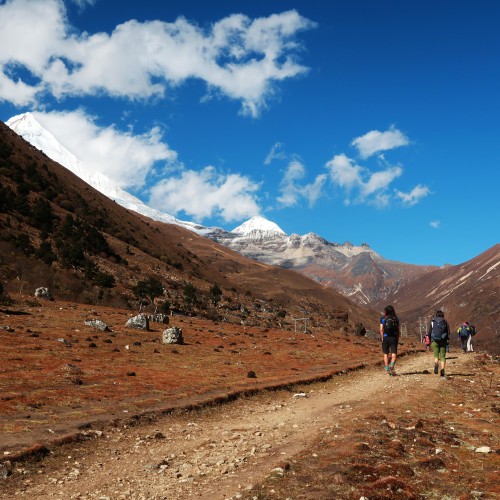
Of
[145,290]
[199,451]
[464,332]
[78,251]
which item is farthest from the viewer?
[78,251]

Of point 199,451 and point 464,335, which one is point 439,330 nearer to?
point 199,451

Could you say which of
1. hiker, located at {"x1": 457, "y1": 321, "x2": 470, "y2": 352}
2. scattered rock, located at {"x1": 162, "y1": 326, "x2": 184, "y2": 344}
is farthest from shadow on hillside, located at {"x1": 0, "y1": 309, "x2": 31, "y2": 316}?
hiker, located at {"x1": 457, "y1": 321, "x2": 470, "y2": 352}

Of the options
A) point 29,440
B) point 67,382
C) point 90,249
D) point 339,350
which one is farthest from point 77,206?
point 29,440

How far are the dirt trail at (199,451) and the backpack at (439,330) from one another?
476 cm

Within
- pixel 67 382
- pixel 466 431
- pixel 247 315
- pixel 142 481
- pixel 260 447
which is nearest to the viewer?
pixel 142 481

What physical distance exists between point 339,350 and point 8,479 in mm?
30153

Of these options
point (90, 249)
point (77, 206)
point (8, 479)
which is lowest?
point (8, 479)

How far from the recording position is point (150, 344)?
89.8ft

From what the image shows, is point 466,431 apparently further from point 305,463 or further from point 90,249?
point 90,249

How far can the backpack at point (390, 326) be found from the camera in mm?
19344

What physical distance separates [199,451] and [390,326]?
39.7 feet

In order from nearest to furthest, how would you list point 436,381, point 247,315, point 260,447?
point 260,447
point 436,381
point 247,315

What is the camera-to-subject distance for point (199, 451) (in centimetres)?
922

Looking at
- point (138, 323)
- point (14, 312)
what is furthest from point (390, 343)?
point (14, 312)
